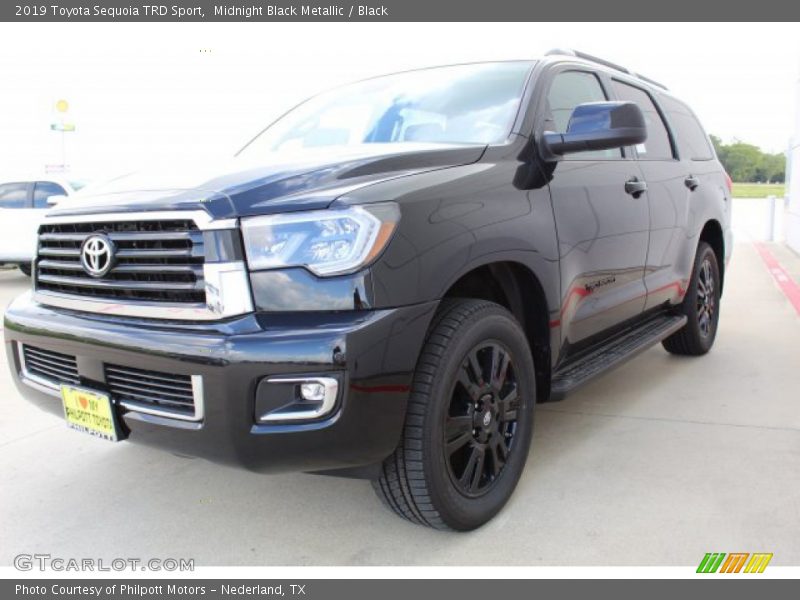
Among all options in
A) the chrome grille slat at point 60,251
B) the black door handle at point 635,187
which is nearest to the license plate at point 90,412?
the chrome grille slat at point 60,251

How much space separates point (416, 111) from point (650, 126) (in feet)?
5.79

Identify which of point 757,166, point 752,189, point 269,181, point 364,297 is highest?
point 269,181

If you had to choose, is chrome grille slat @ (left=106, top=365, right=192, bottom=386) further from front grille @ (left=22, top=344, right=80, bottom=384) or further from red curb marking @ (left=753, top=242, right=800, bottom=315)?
red curb marking @ (left=753, top=242, right=800, bottom=315)

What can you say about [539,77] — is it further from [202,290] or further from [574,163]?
[202,290]

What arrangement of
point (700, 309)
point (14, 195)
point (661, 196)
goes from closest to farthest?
1. point (661, 196)
2. point (700, 309)
3. point (14, 195)

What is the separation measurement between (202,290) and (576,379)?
5.67 feet

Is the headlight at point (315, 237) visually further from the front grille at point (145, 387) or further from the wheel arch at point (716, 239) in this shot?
the wheel arch at point (716, 239)

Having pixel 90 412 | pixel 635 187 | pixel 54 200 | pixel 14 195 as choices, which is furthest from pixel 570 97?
pixel 14 195

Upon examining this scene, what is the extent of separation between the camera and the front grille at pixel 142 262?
2.13m

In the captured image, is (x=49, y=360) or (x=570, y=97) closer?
(x=49, y=360)

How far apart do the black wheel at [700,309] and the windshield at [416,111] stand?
2359mm

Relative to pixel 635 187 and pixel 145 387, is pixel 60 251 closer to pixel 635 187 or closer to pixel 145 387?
pixel 145 387

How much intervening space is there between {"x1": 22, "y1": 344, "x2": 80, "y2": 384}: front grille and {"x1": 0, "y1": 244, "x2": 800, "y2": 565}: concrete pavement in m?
0.62

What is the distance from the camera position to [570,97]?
3365mm
